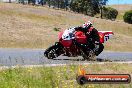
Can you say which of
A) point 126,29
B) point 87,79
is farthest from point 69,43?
point 126,29

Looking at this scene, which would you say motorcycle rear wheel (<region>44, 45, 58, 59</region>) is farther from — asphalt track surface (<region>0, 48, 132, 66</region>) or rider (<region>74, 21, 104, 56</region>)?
rider (<region>74, 21, 104, 56</region>)

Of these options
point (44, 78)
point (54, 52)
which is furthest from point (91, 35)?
point (44, 78)

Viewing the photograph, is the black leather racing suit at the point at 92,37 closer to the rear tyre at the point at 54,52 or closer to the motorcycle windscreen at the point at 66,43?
the motorcycle windscreen at the point at 66,43

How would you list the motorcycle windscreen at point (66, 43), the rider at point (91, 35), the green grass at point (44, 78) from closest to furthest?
1. the green grass at point (44, 78)
2. the motorcycle windscreen at point (66, 43)
3. the rider at point (91, 35)

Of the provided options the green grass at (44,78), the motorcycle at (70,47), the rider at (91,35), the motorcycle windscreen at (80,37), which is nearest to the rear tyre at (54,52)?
the motorcycle at (70,47)

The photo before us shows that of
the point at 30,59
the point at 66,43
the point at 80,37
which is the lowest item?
the point at 30,59

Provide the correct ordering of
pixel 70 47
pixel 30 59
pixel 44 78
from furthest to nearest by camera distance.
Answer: pixel 70 47 < pixel 30 59 < pixel 44 78

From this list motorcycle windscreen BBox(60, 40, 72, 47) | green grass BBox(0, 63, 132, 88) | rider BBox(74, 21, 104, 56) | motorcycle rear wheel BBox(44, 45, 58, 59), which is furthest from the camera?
rider BBox(74, 21, 104, 56)

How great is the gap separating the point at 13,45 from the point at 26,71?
20.2m

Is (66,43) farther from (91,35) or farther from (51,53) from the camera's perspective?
(91,35)

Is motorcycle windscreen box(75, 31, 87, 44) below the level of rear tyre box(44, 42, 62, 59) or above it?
above

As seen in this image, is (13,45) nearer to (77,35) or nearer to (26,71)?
(77,35)

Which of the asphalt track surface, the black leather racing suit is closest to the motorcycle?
the black leather racing suit

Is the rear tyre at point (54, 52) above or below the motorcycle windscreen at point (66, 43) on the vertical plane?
below
